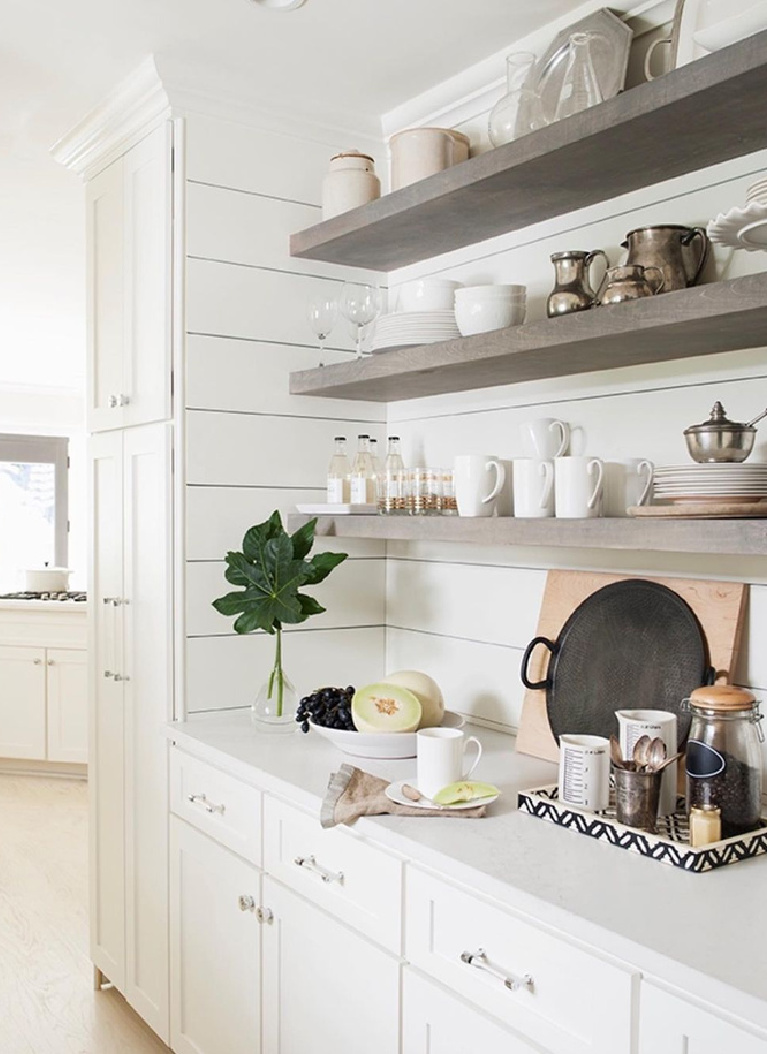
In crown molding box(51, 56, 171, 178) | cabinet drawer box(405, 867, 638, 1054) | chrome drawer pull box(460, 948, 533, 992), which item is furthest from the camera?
crown molding box(51, 56, 171, 178)

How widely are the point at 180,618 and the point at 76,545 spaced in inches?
257

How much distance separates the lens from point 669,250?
74.2 inches

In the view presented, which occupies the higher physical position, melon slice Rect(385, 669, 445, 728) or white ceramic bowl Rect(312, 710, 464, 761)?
melon slice Rect(385, 669, 445, 728)

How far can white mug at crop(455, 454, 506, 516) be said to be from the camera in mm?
2172

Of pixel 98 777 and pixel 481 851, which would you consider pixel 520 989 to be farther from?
pixel 98 777

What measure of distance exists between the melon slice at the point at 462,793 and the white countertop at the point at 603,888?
0.12ft

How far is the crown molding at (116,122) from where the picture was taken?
2523 mm

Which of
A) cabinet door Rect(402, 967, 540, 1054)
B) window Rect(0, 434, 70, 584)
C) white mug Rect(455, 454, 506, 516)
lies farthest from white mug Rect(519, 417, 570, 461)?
window Rect(0, 434, 70, 584)

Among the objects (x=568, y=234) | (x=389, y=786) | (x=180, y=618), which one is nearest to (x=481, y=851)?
(x=389, y=786)

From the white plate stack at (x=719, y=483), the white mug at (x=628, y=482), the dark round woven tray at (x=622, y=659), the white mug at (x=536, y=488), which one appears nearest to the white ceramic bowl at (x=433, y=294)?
the white mug at (x=536, y=488)

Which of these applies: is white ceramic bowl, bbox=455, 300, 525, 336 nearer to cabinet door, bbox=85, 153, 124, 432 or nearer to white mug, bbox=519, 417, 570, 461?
white mug, bbox=519, 417, 570, 461

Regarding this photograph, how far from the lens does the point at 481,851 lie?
1622 millimetres

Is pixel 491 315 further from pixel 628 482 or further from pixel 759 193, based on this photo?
pixel 759 193

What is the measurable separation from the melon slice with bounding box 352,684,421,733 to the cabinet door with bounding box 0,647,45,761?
12.2ft
